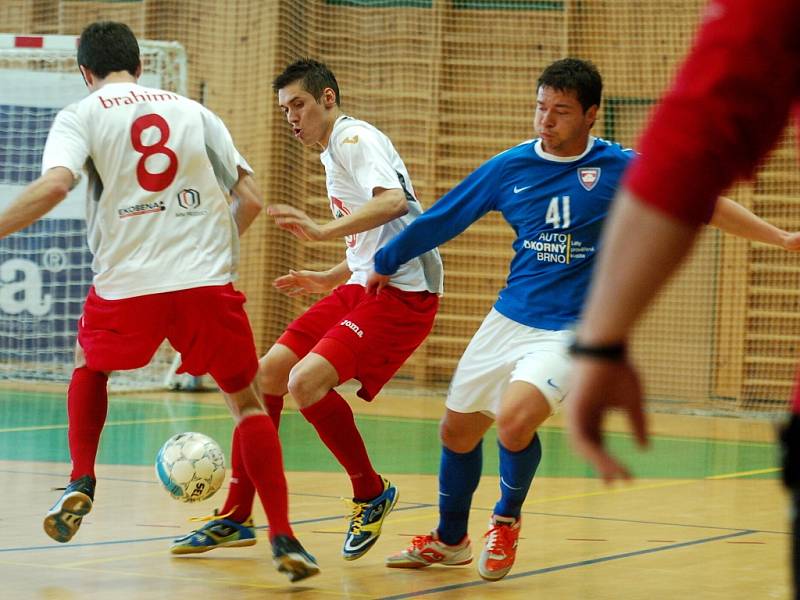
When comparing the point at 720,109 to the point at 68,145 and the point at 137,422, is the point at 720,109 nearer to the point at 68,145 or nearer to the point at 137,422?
the point at 68,145

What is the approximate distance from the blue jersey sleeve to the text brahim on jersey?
A: 2.74ft

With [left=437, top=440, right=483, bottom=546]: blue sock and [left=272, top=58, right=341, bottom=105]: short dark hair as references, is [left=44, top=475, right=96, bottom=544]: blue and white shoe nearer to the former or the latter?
[left=437, top=440, right=483, bottom=546]: blue sock

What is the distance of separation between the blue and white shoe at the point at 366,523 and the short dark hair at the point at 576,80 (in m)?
1.47

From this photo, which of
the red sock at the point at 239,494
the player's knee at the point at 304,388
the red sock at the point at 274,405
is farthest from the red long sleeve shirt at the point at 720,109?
the red sock at the point at 274,405

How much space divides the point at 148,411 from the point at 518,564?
5.26m

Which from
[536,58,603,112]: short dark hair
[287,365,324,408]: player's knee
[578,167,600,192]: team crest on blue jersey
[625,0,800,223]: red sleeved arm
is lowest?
[287,365,324,408]: player's knee

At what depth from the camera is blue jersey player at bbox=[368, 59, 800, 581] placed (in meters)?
3.71

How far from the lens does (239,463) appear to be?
13.4ft

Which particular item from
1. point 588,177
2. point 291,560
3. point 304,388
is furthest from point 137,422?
point 588,177

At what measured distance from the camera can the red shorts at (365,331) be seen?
420 cm

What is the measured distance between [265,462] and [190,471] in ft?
2.38

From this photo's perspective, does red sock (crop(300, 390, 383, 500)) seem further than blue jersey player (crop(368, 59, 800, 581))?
Yes

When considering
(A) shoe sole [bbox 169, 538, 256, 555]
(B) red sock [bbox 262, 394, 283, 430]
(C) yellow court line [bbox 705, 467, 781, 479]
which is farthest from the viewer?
(C) yellow court line [bbox 705, 467, 781, 479]

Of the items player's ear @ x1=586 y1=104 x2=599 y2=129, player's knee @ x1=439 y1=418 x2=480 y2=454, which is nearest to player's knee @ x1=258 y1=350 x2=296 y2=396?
player's knee @ x1=439 y1=418 x2=480 y2=454
